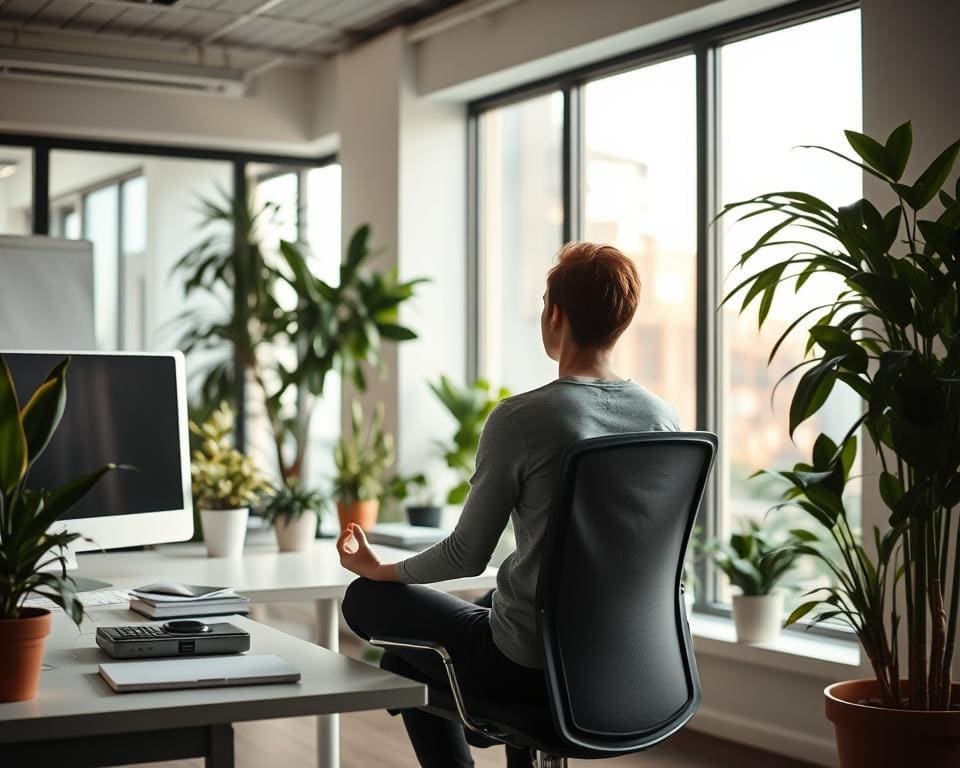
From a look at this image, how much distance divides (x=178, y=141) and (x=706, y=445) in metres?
5.08

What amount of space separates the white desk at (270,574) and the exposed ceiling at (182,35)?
2933mm

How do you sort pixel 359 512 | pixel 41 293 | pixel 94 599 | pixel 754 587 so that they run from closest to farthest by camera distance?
pixel 94 599 < pixel 41 293 < pixel 359 512 < pixel 754 587

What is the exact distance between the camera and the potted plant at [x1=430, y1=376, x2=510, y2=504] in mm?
5312

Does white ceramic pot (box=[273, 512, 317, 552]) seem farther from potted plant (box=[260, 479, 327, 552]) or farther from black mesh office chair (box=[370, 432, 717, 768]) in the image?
black mesh office chair (box=[370, 432, 717, 768])

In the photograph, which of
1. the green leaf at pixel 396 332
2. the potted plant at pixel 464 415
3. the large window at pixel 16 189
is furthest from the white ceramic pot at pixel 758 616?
the large window at pixel 16 189

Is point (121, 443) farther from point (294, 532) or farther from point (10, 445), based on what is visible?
point (10, 445)

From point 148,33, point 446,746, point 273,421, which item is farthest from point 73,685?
point 148,33

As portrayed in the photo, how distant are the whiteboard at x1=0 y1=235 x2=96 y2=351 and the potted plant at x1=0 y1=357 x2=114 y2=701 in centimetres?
216

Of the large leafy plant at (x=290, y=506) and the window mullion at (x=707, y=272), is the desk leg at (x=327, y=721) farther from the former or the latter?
the window mullion at (x=707, y=272)

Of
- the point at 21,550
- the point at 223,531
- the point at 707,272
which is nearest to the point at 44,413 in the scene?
the point at 21,550

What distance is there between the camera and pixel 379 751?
403 centimetres

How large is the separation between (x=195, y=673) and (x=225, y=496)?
1479 millimetres

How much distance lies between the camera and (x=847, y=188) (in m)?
4.01

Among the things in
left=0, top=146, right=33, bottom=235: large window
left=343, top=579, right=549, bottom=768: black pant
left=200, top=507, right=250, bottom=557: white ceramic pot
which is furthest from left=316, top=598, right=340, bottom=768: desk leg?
left=0, top=146, right=33, bottom=235: large window
